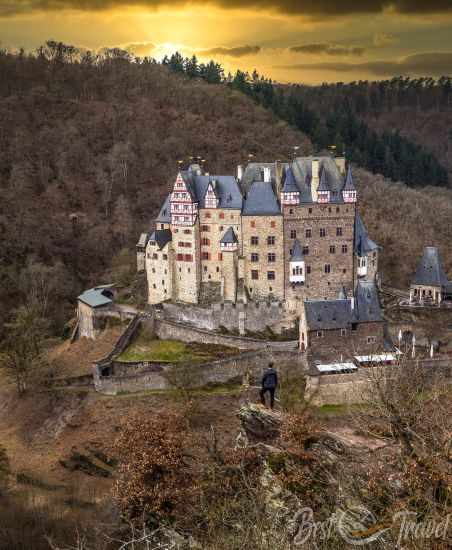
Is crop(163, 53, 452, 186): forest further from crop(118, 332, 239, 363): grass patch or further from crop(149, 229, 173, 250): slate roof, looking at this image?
crop(118, 332, 239, 363): grass patch

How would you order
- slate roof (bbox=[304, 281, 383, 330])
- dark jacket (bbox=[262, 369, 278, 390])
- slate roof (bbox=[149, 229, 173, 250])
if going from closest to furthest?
dark jacket (bbox=[262, 369, 278, 390]), slate roof (bbox=[304, 281, 383, 330]), slate roof (bbox=[149, 229, 173, 250])

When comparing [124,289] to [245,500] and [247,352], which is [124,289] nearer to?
[247,352]

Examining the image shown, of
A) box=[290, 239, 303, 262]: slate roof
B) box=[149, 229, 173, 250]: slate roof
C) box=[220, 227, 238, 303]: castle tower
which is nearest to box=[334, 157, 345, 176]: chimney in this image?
box=[290, 239, 303, 262]: slate roof

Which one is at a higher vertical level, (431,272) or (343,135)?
(343,135)

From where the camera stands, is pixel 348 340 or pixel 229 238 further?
pixel 229 238

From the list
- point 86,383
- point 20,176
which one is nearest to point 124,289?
point 86,383

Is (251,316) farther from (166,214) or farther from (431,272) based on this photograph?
(431,272)

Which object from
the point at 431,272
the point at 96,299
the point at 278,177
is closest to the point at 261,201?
the point at 278,177
